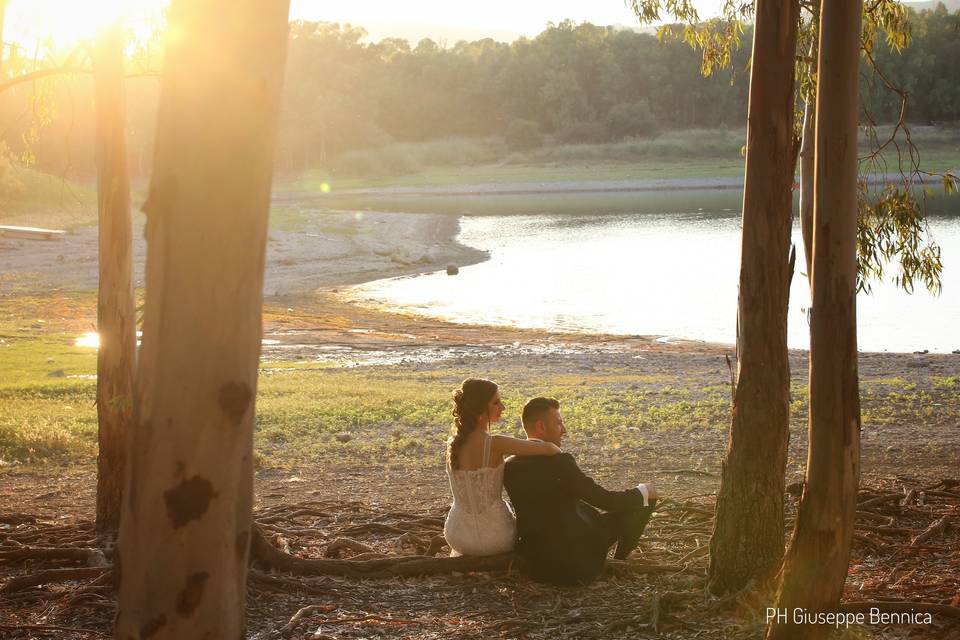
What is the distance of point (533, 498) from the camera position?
5.12m

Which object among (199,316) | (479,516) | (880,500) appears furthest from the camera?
(880,500)

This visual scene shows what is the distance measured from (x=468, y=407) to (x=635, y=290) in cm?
2585

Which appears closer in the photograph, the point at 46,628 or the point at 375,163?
the point at 46,628

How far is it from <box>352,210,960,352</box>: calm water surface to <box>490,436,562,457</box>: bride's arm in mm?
16537

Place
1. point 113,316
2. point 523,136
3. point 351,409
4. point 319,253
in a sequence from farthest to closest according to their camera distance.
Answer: point 523,136 → point 319,253 → point 351,409 → point 113,316

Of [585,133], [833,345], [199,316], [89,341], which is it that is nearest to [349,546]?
[833,345]

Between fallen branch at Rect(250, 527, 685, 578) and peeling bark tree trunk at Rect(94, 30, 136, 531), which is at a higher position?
peeling bark tree trunk at Rect(94, 30, 136, 531)

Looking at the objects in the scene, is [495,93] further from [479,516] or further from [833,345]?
[833,345]

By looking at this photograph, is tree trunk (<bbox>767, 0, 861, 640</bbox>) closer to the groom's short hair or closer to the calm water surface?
the groom's short hair

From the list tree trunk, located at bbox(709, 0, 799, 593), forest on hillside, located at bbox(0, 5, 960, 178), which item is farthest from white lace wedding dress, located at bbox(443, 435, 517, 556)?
forest on hillside, located at bbox(0, 5, 960, 178)

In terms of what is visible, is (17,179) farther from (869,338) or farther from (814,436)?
(814,436)

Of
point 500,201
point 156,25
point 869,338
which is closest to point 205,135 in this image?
point 156,25

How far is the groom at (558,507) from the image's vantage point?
16.6 feet

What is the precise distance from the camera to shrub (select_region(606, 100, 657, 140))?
265 feet
